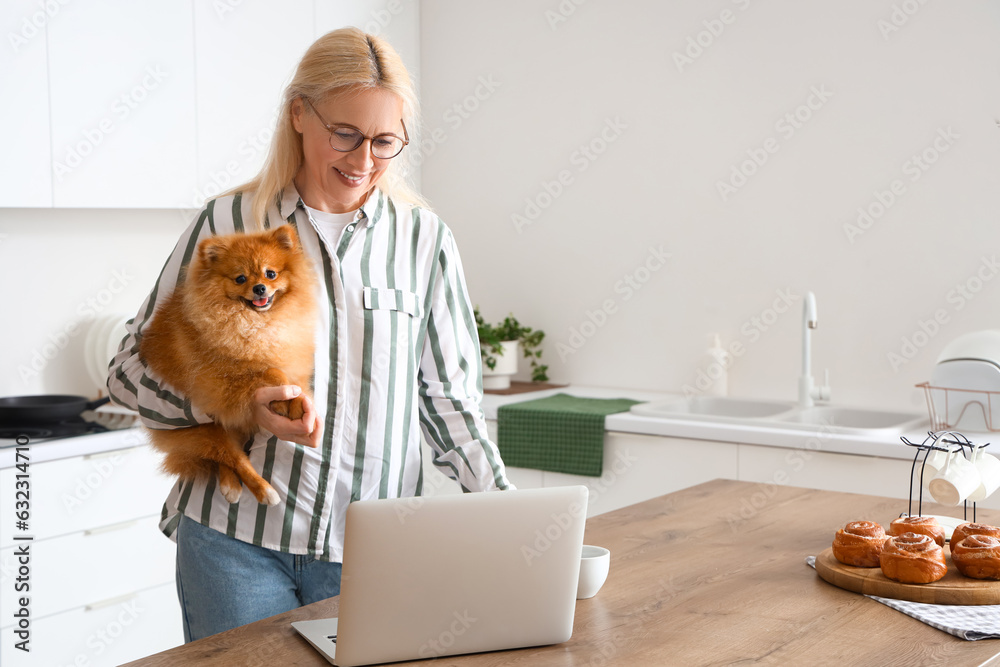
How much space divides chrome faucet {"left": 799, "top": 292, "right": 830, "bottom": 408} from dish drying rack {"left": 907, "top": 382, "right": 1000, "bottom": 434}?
13.8 inches

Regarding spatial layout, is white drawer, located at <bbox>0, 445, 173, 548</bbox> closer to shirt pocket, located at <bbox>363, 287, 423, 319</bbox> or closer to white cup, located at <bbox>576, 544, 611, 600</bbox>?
shirt pocket, located at <bbox>363, 287, 423, 319</bbox>

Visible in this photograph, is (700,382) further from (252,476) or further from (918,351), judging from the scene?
(252,476)

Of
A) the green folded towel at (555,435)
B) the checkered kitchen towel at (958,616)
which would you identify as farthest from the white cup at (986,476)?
the green folded towel at (555,435)

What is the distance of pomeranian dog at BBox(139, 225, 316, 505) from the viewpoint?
118cm

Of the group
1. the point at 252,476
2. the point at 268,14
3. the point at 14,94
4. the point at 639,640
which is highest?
the point at 268,14

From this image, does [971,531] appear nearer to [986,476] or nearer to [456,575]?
[986,476]

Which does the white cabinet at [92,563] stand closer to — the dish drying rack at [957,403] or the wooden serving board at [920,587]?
the wooden serving board at [920,587]

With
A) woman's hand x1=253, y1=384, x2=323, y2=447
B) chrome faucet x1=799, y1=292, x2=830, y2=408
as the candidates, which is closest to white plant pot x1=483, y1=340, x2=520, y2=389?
chrome faucet x1=799, y1=292, x2=830, y2=408

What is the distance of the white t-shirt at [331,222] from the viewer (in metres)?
1.42

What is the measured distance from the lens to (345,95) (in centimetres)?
133

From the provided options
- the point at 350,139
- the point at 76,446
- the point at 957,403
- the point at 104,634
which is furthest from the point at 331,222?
the point at 957,403

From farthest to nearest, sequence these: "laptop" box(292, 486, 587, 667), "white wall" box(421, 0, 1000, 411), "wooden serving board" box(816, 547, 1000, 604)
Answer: "white wall" box(421, 0, 1000, 411), "wooden serving board" box(816, 547, 1000, 604), "laptop" box(292, 486, 587, 667)

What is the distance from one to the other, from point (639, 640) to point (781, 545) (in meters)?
0.48

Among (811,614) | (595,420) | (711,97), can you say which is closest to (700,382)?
(595,420)
